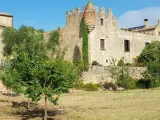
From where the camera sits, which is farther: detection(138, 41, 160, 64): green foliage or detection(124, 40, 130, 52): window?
detection(124, 40, 130, 52): window

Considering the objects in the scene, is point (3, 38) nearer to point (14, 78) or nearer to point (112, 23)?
point (112, 23)

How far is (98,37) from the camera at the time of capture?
55875 mm

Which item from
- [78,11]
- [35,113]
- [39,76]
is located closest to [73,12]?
[78,11]

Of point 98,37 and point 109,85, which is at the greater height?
point 98,37

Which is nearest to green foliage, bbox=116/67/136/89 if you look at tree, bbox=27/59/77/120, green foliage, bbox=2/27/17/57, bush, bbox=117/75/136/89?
bush, bbox=117/75/136/89

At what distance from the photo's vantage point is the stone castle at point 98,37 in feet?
179

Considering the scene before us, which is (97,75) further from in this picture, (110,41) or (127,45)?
(127,45)

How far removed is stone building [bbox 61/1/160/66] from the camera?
5446cm

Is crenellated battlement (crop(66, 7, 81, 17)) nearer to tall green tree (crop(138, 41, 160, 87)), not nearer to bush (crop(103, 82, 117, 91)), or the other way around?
bush (crop(103, 82, 117, 91))

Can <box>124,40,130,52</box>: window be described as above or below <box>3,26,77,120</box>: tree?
above

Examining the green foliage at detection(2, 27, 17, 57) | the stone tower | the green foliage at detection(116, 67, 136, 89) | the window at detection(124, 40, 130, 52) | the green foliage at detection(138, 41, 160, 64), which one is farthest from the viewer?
the window at detection(124, 40, 130, 52)

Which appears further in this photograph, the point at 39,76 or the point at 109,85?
the point at 109,85

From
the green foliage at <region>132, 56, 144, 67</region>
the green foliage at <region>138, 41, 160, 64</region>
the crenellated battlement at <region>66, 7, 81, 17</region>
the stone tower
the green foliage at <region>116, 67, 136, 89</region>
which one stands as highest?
the crenellated battlement at <region>66, 7, 81, 17</region>

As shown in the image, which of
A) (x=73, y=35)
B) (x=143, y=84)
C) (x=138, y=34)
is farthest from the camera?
(x=138, y=34)
